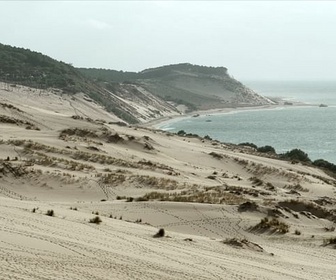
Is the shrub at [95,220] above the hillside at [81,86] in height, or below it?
below

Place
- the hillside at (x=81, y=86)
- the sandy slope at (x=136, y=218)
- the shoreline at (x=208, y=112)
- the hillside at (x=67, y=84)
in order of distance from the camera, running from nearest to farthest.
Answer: the sandy slope at (x=136, y=218) → the hillside at (x=67, y=84) → the hillside at (x=81, y=86) → the shoreline at (x=208, y=112)

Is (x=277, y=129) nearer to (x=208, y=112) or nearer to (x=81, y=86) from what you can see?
(x=81, y=86)

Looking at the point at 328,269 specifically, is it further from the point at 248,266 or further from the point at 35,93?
the point at 35,93

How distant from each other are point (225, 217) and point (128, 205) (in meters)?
3.52

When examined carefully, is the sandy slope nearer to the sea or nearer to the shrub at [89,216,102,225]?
the shrub at [89,216,102,225]

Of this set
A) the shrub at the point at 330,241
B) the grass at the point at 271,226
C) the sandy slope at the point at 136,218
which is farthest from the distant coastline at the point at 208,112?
the shrub at the point at 330,241

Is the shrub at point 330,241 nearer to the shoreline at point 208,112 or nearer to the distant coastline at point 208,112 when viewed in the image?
the distant coastline at point 208,112

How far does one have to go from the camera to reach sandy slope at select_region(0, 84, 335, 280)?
376 inches

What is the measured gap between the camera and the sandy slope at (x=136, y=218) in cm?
955

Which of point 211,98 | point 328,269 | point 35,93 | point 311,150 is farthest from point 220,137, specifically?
point 211,98

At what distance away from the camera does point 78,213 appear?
1526 centimetres

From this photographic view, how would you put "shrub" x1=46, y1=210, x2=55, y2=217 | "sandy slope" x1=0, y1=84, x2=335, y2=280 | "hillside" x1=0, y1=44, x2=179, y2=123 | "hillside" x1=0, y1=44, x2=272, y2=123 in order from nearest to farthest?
"sandy slope" x1=0, y1=84, x2=335, y2=280, "shrub" x1=46, y1=210, x2=55, y2=217, "hillside" x1=0, y1=44, x2=179, y2=123, "hillside" x1=0, y1=44, x2=272, y2=123

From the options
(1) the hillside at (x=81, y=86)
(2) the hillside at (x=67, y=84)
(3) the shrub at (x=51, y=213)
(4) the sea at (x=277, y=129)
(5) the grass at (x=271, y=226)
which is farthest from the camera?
(1) the hillside at (x=81, y=86)

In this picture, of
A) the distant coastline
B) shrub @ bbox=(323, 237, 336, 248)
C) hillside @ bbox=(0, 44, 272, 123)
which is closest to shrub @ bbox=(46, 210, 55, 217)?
shrub @ bbox=(323, 237, 336, 248)
